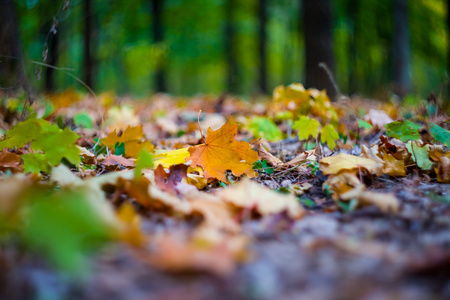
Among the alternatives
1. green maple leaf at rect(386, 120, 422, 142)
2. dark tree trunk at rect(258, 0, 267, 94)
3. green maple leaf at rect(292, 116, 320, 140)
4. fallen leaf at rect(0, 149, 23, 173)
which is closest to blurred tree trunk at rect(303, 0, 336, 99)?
green maple leaf at rect(292, 116, 320, 140)

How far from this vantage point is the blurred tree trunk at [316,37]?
3.89 metres

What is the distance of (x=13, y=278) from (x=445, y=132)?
1429 millimetres

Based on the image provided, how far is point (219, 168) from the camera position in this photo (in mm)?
1247

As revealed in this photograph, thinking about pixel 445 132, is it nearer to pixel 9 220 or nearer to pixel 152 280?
pixel 152 280

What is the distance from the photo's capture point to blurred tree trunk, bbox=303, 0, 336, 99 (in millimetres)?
3893

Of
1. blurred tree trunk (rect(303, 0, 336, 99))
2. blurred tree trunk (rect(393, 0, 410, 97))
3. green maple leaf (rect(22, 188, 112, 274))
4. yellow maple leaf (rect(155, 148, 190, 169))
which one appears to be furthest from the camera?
blurred tree trunk (rect(393, 0, 410, 97))

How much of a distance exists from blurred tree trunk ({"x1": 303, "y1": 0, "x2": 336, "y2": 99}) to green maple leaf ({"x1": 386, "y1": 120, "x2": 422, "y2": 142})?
98.7 inches

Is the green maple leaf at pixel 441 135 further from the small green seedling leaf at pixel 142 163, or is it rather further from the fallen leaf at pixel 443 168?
the small green seedling leaf at pixel 142 163

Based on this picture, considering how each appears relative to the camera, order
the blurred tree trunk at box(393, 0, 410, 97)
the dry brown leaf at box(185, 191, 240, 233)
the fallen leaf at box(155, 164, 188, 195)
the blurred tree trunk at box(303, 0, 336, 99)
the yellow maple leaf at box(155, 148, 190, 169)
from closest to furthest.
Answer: the dry brown leaf at box(185, 191, 240, 233) < the fallen leaf at box(155, 164, 188, 195) < the yellow maple leaf at box(155, 148, 190, 169) < the blurred tree trunk at box(303, 0, 336, 99) < the blurred tree trunk at box(393, 0, 410, 97)

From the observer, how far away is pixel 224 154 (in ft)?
4.24

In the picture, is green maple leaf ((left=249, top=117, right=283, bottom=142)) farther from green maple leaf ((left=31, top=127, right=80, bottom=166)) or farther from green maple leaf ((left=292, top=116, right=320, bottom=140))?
green maple leaf ((left=31, top=127, right=80, bottom=166))

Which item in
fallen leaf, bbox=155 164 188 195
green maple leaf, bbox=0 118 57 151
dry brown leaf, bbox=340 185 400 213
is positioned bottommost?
fallen leaf, bbox=155 164 188 195

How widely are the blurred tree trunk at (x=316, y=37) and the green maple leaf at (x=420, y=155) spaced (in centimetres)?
268

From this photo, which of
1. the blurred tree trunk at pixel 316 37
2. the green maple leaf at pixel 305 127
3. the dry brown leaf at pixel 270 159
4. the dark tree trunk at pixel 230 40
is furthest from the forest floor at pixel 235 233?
the dark tree trunk at pixel 230 40
